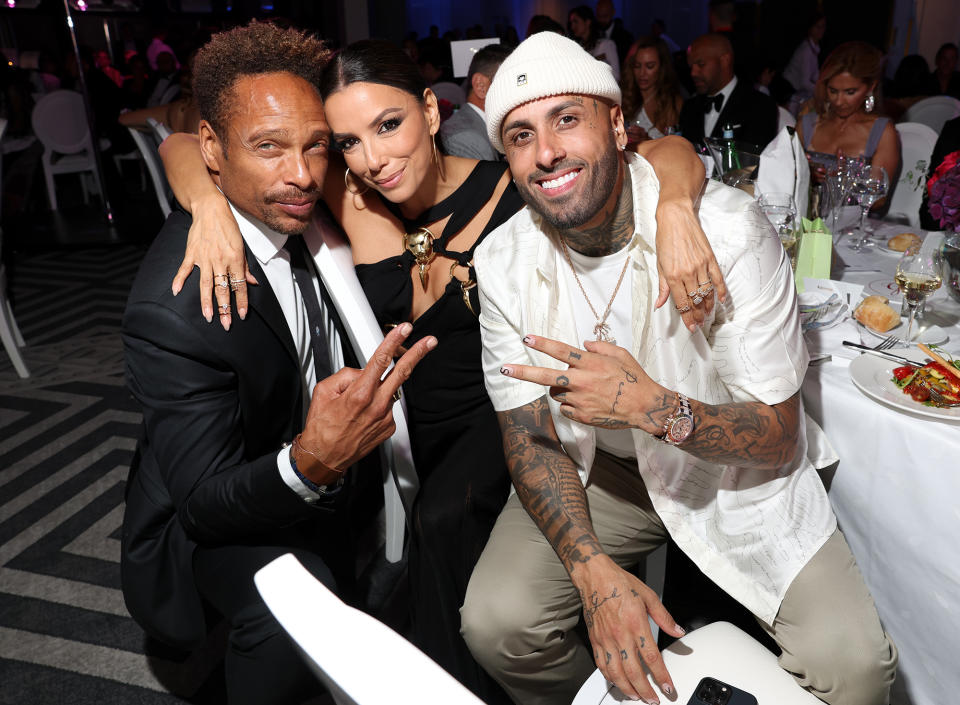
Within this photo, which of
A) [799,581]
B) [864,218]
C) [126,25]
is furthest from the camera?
[126,25]

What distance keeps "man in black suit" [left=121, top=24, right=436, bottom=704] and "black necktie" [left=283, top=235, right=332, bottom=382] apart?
0.06m

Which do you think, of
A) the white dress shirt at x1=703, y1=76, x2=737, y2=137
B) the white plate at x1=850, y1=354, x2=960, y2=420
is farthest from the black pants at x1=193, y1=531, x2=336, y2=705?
the white dress shirt at x1=703, y1=76, x2=737, y2=137

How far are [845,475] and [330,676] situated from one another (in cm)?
121

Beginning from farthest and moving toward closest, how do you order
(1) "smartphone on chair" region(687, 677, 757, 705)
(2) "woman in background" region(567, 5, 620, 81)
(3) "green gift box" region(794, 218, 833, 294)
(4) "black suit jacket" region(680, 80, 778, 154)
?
(2) "woman in background" region(567, 5, 620, 81), (4) "black suit jacket" region(680, 80, 778, 154), (3) "green gift box" region(794, 218, 833, 294), (1) "smartphone on chair" region(687, 677, 757, 705)

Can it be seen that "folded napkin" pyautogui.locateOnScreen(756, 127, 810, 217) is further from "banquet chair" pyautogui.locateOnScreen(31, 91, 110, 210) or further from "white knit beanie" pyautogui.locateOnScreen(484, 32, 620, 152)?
"banquet chair" pyautogui.locateOnScreen(31, 91, 110, 210)

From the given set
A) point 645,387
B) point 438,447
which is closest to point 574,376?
point 645,387

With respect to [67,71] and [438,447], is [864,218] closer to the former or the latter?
[438,447]

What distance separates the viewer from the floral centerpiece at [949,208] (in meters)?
1.50

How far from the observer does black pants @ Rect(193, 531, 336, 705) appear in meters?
1.34

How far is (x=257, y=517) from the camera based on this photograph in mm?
1336

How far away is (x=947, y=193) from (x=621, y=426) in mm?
1105

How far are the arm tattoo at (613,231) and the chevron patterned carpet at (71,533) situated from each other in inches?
58.8

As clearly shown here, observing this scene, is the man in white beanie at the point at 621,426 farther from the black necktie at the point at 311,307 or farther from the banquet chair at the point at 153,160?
the banquet chair at the point at 153,160

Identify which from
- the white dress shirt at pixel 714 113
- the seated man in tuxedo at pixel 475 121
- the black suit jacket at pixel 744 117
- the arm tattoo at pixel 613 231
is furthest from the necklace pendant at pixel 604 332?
the white dress shirt at pixel 714 113
